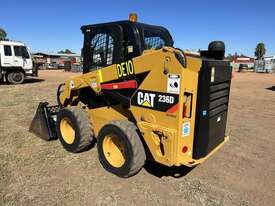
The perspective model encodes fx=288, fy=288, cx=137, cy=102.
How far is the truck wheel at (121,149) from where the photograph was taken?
417cm

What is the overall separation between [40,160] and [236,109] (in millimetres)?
7897

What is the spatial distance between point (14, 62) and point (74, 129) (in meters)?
14.2

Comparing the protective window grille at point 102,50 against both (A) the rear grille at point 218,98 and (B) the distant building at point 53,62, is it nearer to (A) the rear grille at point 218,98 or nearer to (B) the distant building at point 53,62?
(A) the rear grille at point 218,98

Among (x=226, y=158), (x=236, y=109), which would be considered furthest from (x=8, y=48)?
(x=226, y=158)

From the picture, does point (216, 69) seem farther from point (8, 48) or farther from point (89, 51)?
point (8, 48)

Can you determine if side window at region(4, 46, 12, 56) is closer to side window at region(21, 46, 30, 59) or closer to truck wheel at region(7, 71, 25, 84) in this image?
side window at region(21, 46, 30, 59)

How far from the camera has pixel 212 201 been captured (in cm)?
388

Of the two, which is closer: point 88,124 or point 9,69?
point 88,124

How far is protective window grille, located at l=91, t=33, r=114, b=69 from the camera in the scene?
15.9 ft

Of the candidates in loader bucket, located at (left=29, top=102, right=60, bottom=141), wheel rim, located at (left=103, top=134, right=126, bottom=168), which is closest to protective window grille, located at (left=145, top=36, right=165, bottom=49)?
wheel rim, located at (left=103, top=134, right=126, bottom=168)

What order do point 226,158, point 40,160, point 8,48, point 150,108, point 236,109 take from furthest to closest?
point 8,48
point 236,109
point 226,158
point 40,160
point 150,108

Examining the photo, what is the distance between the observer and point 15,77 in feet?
59.9

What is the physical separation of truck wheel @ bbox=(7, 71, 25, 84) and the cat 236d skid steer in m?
14.1

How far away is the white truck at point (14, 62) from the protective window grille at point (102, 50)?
14025mm
